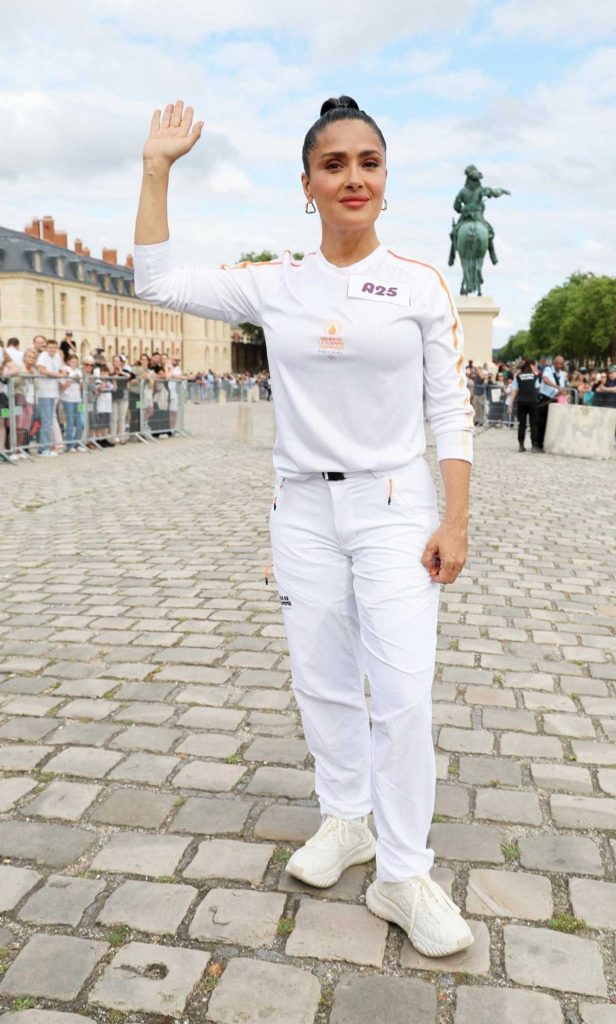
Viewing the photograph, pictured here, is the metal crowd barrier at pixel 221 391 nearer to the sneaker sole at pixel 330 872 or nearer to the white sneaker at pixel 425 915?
the sneaker sole at pixel 330 872

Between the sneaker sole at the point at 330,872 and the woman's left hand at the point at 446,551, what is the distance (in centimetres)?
90

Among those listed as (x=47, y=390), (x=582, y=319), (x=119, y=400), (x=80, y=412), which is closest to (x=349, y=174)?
(x=47, y=390)

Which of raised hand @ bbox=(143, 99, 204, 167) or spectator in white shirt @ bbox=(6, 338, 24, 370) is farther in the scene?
spectator in white shirt @ bbox=(6, 338, 24, 370)

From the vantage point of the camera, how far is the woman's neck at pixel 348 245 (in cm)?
260

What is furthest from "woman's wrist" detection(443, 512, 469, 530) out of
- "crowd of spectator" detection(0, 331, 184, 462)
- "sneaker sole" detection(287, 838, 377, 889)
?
"crowd of spectator" detection(0, 331, 184, 462)

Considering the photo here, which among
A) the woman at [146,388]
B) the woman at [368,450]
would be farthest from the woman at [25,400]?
the woman at [368,450]

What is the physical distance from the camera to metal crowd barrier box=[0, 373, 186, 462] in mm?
15430

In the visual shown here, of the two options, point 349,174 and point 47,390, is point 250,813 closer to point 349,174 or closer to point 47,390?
point 349,174

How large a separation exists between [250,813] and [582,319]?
288 ft

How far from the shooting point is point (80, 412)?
1784cm

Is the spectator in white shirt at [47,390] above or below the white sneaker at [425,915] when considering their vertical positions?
above

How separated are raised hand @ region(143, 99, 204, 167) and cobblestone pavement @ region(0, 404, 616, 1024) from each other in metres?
1.99

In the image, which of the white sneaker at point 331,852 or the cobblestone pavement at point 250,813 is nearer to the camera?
the cobblestone pavement at point 250,813

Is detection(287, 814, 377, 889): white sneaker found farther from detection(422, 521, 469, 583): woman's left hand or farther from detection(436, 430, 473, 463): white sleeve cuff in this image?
detection(436, 430, 473, 463): white sleeve cuff
